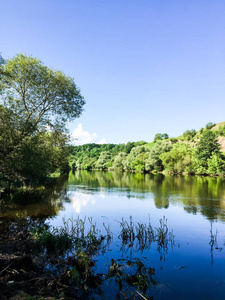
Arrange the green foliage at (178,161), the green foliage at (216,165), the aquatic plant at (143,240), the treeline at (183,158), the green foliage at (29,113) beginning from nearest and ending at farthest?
the aquatic plant at (143,240) < the green foliage at (29,113) < the green foliage at (216,165) < the treeline at (183,158) < the green foliage at (178,161)

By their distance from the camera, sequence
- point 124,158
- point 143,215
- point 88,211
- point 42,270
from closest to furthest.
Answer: point 42,270
point 143,215
point 88,211
point 124,158

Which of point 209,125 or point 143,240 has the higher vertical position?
point 209,125

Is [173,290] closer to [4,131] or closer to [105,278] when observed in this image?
[105,278]

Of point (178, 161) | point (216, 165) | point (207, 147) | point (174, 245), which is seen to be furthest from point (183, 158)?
point (174, 245)

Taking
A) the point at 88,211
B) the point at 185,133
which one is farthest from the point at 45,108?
the point at 185,133

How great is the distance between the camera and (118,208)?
76.8 ft

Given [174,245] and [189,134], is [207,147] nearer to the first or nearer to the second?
[174,245]

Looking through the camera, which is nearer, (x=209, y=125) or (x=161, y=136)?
(x=209, y=125)

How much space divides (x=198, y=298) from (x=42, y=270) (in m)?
5.89

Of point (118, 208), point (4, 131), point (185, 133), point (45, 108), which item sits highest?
point (185, 133)

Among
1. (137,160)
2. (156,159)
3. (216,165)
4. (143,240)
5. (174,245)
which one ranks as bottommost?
(174,245)

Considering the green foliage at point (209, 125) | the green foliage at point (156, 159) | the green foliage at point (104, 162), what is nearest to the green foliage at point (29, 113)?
the green foliage at point (156, 159)

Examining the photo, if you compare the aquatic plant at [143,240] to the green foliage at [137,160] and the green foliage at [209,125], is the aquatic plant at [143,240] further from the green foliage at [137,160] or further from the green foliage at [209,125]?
the green foliage at [209,125]

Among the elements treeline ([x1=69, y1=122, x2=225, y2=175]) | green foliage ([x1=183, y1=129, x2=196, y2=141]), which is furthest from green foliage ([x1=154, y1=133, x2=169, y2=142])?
treeline ([x1=69, y1=122, x2=225, y2=175])
